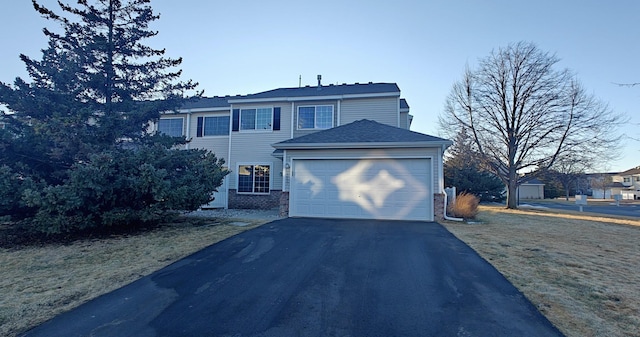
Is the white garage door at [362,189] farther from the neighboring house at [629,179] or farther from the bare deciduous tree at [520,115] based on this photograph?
the neighboring house at [629,179]

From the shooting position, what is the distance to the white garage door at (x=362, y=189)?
445 inches

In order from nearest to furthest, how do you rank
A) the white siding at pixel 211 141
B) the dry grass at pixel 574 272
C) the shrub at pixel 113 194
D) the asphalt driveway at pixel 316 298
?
the asphalt driveway at pixel 316 298 → the dry grass at pixel 574 272 → the shrub at pixel 113 194 → the white siding at pixel 211 141

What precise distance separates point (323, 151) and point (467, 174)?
18.6 meters

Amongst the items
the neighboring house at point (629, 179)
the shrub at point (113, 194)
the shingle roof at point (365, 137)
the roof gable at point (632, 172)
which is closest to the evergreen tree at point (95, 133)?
the shrub at point (113, 194)

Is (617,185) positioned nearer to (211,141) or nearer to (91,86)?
(211,141)

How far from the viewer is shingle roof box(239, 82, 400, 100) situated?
16141 mm

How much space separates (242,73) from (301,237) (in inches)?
392

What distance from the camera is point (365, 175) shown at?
11.7 metres

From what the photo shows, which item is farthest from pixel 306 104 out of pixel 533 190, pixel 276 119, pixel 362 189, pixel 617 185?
pixel 617 185

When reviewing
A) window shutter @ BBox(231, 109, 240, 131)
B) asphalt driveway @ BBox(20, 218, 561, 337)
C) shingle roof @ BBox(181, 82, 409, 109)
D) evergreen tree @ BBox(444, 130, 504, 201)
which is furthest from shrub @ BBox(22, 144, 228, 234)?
evergreen tree @ BBox(444, 130, 504, 201)

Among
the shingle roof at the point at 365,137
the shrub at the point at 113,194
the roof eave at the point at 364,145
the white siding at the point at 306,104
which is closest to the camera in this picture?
the shrub at the point at 113,194

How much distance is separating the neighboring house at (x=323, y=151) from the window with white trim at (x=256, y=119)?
0.05 metres

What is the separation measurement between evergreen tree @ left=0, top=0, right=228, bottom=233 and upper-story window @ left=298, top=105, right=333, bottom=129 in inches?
233

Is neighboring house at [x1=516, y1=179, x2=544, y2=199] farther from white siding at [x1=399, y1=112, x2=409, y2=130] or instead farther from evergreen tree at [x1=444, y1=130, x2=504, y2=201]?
white siding at [x1=399, y1=112, x2=409, y2=130]
